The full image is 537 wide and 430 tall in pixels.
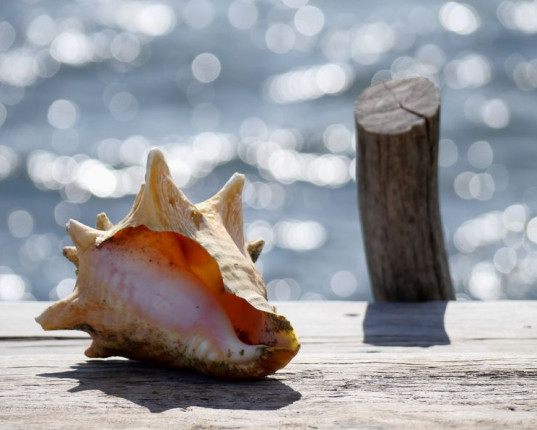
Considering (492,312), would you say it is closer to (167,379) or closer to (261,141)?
(167,379)

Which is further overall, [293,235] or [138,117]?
[138,117]

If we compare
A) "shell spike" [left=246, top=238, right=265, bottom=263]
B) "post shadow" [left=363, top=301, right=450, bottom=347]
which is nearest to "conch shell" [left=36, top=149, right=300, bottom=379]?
"shell spike" [left=246, top=238, right=265, bottom=263]

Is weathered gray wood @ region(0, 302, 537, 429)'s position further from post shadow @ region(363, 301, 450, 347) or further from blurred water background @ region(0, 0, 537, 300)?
blurred water background @ region(0, 0, 537, 300)

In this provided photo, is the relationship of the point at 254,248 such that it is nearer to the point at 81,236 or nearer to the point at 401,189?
the point at 81,236

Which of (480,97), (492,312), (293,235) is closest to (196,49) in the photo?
(480,97)

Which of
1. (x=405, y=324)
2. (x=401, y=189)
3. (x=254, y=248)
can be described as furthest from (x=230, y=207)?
(x=401, y=189)

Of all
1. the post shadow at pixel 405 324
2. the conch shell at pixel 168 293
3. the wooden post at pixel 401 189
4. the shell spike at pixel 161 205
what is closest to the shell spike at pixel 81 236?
the conch shell at pixel 168 293
